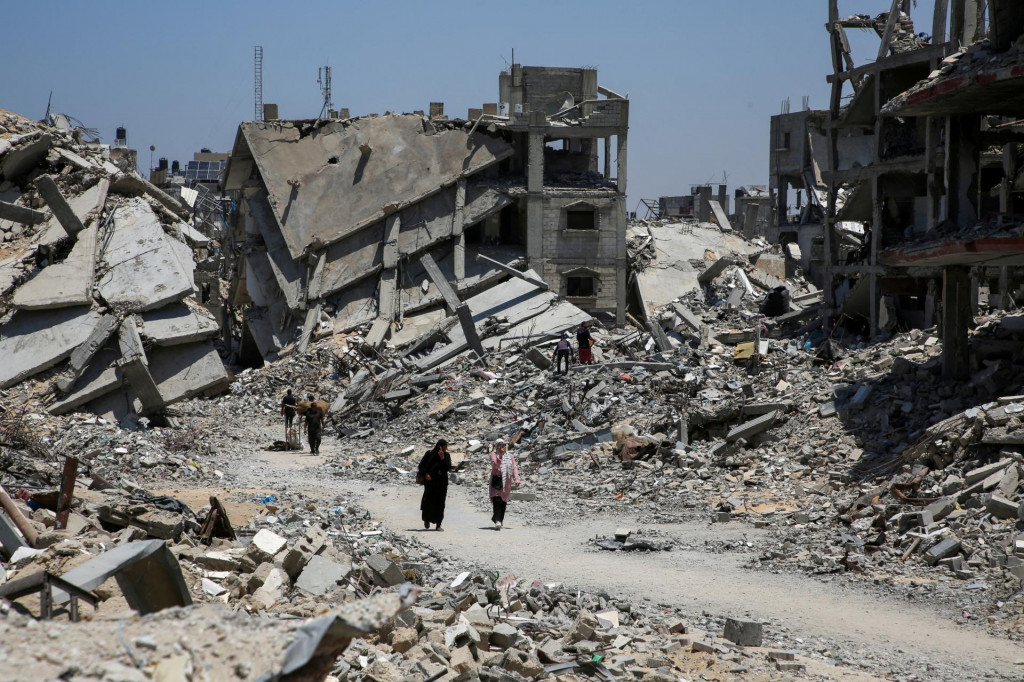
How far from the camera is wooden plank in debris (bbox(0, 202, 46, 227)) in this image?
19000 mm

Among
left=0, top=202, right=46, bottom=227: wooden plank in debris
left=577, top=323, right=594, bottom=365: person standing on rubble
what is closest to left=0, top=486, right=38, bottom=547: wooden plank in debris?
left=0, top=202, right=46, bottom=227: wooden plank in debris

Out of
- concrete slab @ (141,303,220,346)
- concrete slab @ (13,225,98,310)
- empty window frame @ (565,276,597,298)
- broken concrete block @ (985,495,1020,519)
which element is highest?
empty window frame @ (565,276,597,298)

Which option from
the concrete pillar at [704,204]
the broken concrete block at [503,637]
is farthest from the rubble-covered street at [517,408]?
the concrete pillar at [704,204]

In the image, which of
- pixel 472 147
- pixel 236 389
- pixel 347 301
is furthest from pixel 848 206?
pixel 236 389

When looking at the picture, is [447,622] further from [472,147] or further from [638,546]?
[472,147]

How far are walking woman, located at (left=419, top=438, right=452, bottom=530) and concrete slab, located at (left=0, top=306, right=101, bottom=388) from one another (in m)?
12.1

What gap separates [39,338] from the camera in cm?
2083

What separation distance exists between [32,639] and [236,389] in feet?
73.9

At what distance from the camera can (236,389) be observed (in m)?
25.6

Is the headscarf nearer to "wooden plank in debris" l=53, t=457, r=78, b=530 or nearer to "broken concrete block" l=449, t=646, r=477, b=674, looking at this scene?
"wooden plank in debris" l=53, t=457, r=78, b=530

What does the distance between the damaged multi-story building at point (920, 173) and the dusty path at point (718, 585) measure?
5213mm

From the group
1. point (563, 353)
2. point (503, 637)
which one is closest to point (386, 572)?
point (503, 637)

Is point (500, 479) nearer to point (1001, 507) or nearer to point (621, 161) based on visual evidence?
point (1001, 507)

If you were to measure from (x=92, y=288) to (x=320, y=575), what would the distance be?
1639cm
